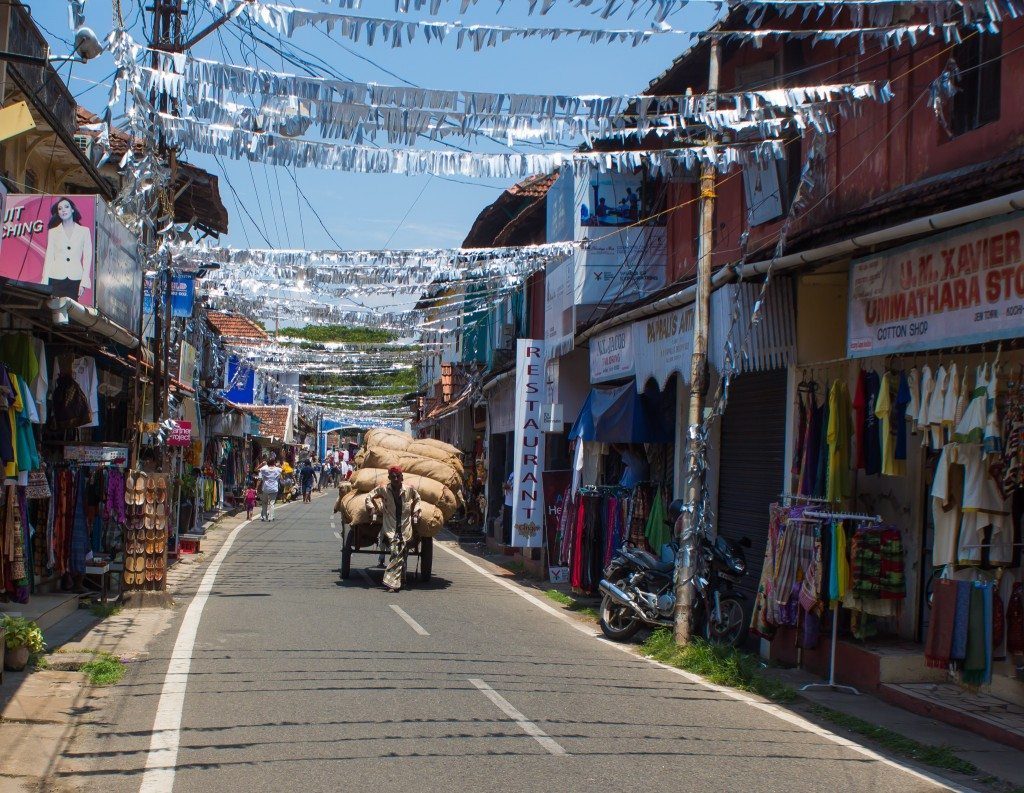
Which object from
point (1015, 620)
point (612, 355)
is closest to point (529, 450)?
point (612, 355)

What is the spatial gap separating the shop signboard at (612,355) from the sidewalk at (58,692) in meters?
7.51

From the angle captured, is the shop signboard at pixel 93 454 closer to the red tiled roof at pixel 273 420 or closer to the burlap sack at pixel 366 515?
the burlap sack at pixel 366 515

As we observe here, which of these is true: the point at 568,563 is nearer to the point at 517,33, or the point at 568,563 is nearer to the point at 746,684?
the point at 746,684

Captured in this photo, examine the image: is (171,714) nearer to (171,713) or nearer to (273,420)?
(171,713)

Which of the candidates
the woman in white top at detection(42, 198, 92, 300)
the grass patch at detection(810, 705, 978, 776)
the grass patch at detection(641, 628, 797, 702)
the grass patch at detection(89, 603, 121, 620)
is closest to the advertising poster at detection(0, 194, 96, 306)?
the woman in white top at detection(42, 198, 92, 300)

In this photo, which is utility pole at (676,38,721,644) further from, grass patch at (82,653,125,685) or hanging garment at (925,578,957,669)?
grass patch at (82,653,125,685)

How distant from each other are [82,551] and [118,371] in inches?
169

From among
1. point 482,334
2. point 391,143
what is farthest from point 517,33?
point 482,334

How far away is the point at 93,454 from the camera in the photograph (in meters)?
15.4

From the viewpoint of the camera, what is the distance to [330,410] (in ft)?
194

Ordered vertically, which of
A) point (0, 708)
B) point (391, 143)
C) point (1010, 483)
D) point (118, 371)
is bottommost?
point (0, 708)

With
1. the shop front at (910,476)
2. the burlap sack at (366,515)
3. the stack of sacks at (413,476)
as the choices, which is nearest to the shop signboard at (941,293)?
the shop front at (910,476)

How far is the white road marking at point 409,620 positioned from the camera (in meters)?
13.1

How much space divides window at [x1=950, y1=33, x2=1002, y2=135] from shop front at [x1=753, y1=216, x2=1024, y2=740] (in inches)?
57.8
